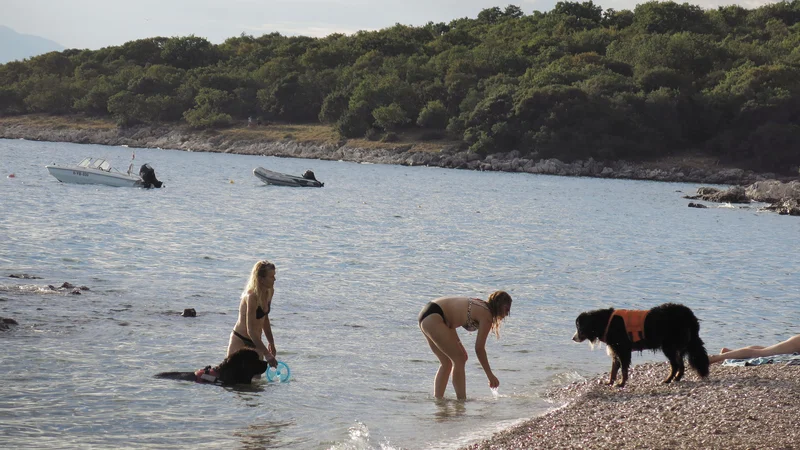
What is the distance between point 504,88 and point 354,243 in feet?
265

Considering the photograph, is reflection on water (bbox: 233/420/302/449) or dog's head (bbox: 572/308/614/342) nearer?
reflection on water (bbox: 233/420/302/449)

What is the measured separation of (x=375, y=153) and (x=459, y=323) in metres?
101

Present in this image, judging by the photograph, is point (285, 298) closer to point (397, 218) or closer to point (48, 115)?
point (397, 218)

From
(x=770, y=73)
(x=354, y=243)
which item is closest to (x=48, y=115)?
(x=770, y=73)

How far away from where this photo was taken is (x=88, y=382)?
445 inches

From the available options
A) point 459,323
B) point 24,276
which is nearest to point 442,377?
point 459,323

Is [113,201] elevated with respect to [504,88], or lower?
lower

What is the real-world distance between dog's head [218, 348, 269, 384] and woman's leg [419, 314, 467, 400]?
215 cm

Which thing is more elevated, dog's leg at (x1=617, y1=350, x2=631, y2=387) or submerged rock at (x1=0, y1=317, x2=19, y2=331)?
dog's leg at (x1=617, y1=350, x2=631, y2=387)

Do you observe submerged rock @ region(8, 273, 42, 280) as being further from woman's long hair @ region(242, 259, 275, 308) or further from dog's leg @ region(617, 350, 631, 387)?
dog's leg @ region(617, 350, 631, 387)

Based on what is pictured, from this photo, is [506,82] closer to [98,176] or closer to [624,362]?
[98,176]

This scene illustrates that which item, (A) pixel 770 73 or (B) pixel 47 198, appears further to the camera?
(A) pixel 770 73

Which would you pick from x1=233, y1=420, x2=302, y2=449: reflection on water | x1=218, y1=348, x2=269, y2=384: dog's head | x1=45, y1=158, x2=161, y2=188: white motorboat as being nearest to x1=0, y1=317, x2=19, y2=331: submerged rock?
x1=218, y1=348, x2=269, y2=384: dog's head

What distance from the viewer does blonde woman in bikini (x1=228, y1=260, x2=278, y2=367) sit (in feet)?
35.8
